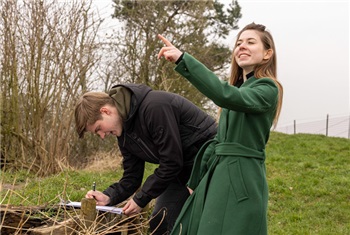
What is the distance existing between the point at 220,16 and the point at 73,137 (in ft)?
36.0

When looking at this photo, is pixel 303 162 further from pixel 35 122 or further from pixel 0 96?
Result: pixel 0 96

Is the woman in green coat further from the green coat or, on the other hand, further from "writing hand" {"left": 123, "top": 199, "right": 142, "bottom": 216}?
"writing hand" {"left": 123, "top": 199, "right": 142, "bottom": 216}

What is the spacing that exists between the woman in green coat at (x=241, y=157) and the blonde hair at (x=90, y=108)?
2.62 ft

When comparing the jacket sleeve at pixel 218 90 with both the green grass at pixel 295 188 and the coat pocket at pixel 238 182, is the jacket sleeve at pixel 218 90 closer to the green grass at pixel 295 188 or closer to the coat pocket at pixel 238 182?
the coat pocket at pixel 238 182

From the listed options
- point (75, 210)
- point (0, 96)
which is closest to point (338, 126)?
point (0, 96)

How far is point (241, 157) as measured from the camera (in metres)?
2.35

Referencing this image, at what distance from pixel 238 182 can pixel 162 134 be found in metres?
0.74

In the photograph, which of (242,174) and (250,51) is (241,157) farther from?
(250,51)

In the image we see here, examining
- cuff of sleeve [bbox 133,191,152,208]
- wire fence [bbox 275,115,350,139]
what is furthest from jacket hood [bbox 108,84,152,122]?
wire fence [bbox 275,115,350,139]

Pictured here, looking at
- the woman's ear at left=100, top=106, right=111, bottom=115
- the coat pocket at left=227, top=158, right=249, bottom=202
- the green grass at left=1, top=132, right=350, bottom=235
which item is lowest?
the green grass at left=1, top=132, right=350, bottom=235

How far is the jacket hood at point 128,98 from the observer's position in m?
2.98

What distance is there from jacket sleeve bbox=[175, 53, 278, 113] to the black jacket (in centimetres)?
79

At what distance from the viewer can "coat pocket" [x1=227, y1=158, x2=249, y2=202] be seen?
232 cm

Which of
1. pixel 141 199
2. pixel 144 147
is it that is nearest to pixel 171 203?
pixel 141 199
